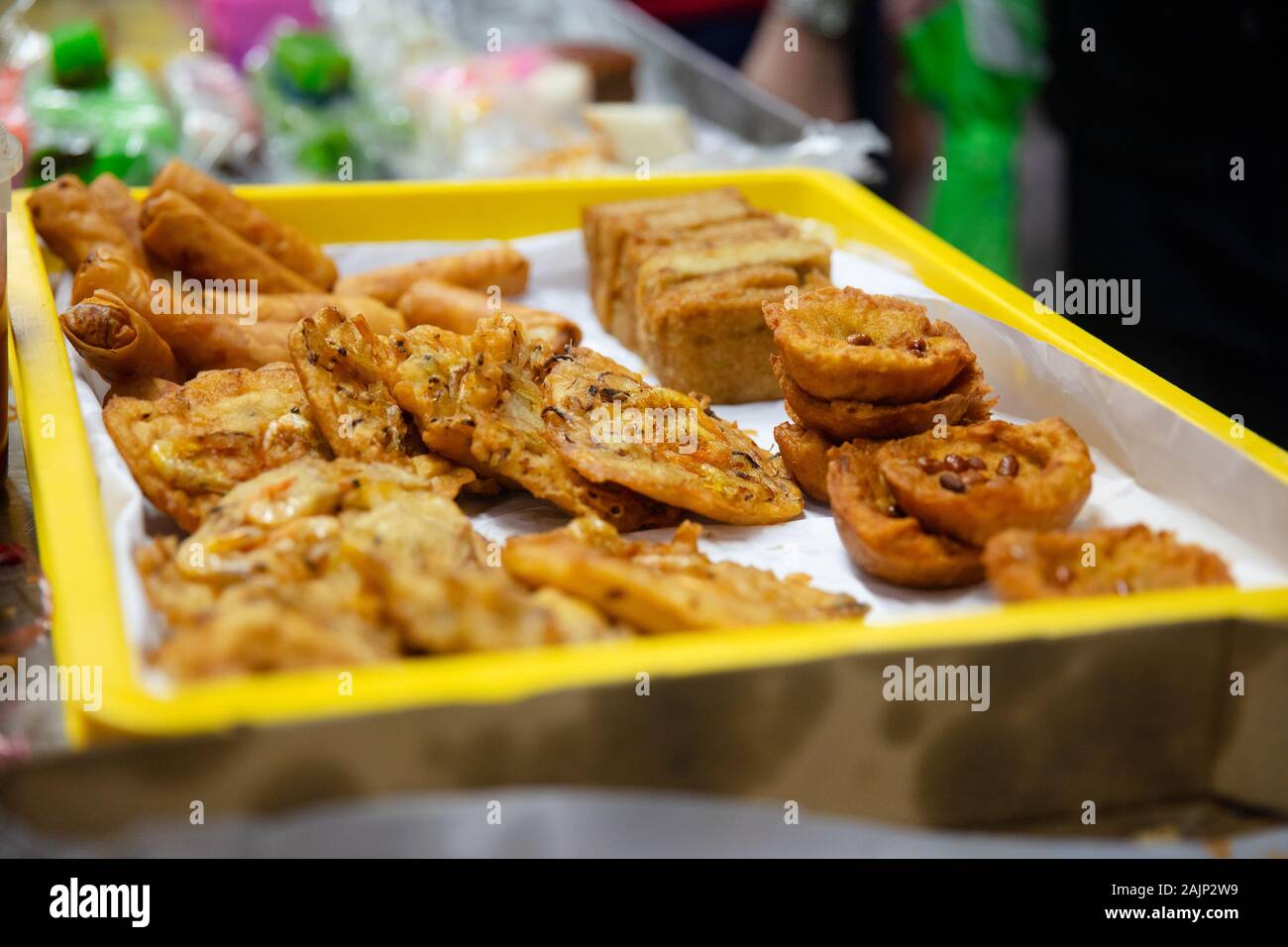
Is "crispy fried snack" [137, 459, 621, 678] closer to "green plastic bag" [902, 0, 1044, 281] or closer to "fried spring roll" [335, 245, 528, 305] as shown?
"fried spring roll" [335, 245, 528, 305]

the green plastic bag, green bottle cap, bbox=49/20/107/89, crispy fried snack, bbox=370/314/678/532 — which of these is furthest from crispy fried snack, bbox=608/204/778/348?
green bottle cap, bbox=49/20/107/89

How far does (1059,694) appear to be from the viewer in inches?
71.6

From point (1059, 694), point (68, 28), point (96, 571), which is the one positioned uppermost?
point (68, 28)

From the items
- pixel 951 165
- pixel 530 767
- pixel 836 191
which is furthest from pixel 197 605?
pixel 951 165

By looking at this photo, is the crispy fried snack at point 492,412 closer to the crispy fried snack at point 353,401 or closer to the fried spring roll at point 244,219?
the crispy fried snack at point 353,401

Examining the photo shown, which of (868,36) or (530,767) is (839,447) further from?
(868,36)

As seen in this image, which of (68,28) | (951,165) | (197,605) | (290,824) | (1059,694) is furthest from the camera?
(951,165)

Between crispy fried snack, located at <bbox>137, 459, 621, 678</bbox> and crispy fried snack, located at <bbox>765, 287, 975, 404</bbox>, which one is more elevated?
crispy fried snack, located at <bbox>765, 287, 975, 404</bbox>

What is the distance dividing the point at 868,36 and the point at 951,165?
0.75 m

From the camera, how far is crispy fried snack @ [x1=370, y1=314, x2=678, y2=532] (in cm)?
258

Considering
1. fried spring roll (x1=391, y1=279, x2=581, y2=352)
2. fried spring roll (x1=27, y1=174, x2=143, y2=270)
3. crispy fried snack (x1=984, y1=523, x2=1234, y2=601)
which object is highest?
fried spring roll (x1=27, y1=174, x2=143, y2=270)

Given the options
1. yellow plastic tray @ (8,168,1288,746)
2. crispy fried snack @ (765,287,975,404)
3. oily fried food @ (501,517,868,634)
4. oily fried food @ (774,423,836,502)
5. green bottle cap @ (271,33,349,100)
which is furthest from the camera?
green bottle cap @ (271,33,349,100)

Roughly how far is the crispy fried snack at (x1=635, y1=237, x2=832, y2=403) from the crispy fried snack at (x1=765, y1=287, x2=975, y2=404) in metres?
0.42
